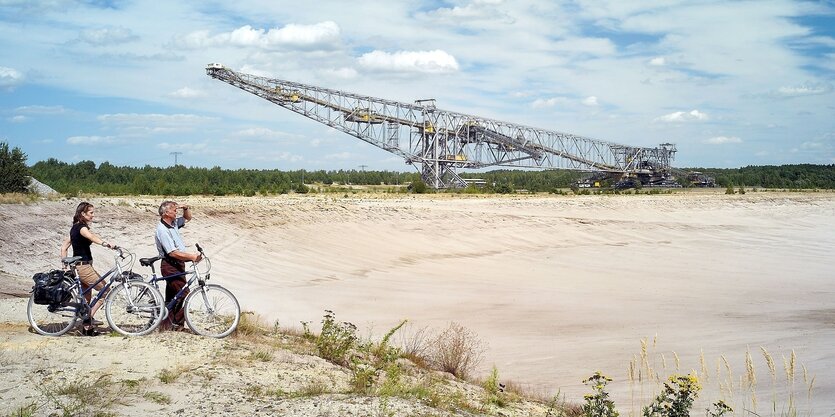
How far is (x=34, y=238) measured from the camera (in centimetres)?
1770

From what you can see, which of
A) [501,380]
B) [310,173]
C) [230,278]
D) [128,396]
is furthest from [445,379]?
[310,173]

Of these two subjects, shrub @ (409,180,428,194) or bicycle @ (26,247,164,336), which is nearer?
bicycle @ (26,247,164,336)

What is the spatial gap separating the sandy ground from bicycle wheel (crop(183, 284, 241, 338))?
3.24m

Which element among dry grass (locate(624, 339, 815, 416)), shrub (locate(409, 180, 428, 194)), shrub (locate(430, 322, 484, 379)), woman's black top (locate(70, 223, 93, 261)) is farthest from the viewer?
shrub (locate(409, 180, 428, 194))

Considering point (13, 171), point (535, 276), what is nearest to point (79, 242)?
point (535, 276)

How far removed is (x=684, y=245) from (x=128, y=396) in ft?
83.6

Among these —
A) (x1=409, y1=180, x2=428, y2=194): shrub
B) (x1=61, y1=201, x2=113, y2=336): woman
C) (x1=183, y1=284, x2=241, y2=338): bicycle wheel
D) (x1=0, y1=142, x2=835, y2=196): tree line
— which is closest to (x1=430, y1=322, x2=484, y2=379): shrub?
(x1=183, y1=284, x2=241, y2=338): bicycle wheel

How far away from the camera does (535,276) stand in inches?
813

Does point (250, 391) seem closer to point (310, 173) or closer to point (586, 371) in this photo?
point (586, 371)

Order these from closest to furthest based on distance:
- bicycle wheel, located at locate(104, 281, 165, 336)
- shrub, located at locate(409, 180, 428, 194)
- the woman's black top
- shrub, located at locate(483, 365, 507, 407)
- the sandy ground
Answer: shrub, located at locate(483, 365, 507, 407)
bicycle wheel, located at locate(104, 281, 165, 336)
the woman's black top
the sandy ground
shrub, located at locate(409, 180, 428, 194)

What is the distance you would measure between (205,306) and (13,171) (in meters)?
20.9

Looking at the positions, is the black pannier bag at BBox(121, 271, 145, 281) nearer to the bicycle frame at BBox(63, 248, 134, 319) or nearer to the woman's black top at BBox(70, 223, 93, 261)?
the bicycle frame at BBox(63, 248, 134, 319)

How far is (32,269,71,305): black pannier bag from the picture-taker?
29.9 feet

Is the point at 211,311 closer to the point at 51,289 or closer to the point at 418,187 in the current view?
the point at 51,289
